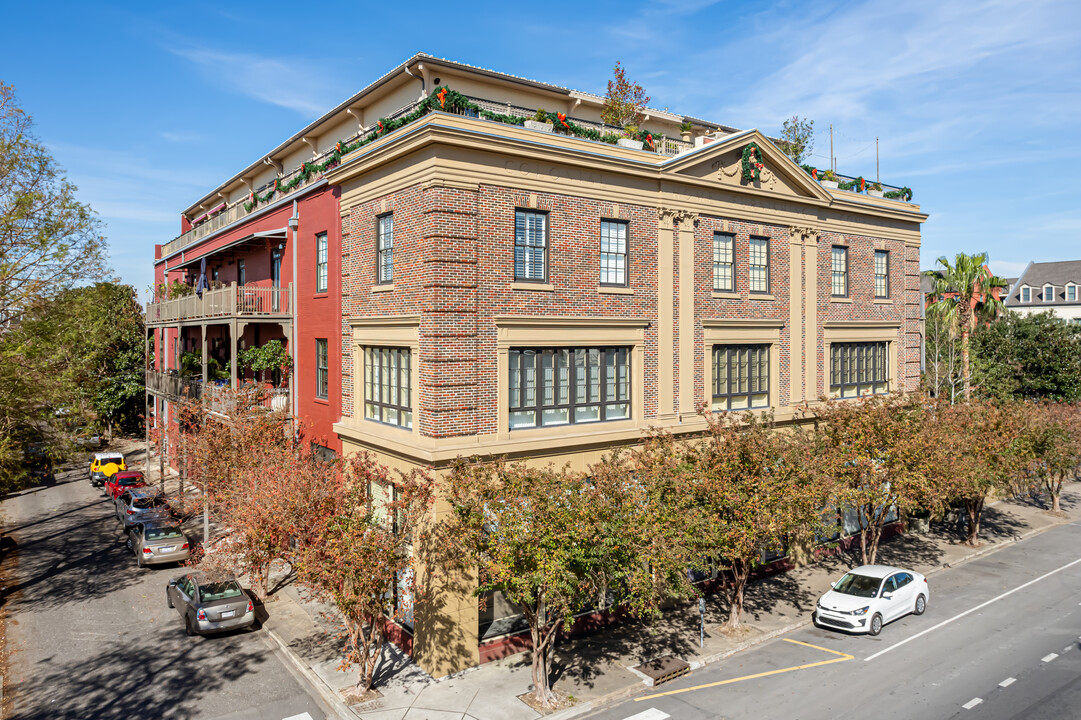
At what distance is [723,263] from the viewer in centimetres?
2500

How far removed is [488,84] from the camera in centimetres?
2611

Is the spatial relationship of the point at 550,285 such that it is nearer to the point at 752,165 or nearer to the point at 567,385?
the point at 567,385

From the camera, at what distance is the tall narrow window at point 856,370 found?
1152 inches

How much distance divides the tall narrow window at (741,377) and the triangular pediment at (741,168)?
6.03 meters

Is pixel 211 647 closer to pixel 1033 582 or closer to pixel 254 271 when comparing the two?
pixel 254 271

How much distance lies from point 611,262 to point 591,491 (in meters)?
8.62

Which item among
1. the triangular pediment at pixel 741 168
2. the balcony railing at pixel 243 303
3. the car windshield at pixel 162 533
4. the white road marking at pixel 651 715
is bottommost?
the white road marking at pixel 651 715

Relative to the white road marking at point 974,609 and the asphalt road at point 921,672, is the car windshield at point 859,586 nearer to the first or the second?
the asphalt road at point 921,672

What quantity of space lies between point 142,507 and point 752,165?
29.4m

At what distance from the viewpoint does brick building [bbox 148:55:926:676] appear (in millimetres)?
18469

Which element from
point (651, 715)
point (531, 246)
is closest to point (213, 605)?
point (651, 715)

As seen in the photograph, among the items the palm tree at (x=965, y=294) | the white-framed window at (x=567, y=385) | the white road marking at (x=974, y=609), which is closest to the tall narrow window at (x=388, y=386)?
the white-framed window at (x=567, y=385)

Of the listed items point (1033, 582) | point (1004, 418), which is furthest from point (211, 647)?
point (1004, 418)

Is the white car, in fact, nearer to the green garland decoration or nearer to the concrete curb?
the concrete curb
